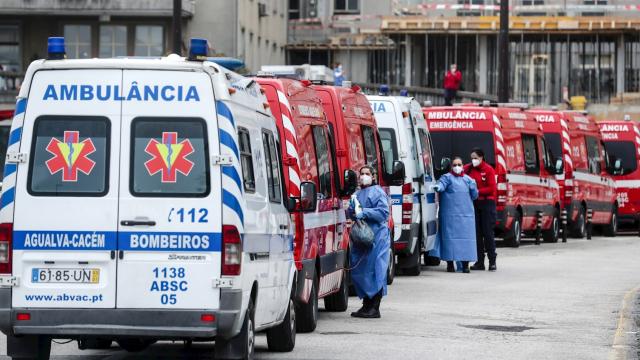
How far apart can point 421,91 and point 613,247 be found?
34.5 meters

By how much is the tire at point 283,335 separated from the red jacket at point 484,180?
1243 centimetres

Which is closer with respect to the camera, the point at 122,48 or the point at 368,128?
the point at 368,128

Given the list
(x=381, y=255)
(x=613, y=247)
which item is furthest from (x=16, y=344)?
(x=613, y=247)

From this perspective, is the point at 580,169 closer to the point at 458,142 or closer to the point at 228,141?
the point at 458,142

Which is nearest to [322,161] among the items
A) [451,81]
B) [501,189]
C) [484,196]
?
[484,196]

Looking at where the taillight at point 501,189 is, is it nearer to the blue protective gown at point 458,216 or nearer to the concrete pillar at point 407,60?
the blue protective gown at point 458,216

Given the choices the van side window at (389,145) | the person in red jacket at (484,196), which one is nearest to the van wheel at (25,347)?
the van side window at (389,145)

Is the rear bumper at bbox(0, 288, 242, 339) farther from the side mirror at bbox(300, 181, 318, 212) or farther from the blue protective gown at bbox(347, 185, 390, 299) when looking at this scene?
the blue protective gown at bbox(347, 185, 390, 299)

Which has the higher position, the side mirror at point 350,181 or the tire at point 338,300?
the side mirror at point 350,181

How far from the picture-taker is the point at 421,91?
230 ft

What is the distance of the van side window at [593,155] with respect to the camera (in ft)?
133

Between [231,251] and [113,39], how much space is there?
165 feet

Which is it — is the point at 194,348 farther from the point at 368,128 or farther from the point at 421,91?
the point at 421,91

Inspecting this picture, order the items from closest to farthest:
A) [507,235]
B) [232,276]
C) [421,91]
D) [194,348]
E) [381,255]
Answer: [232,276]
[194,348]
[381,255]
[507,235]
[421,91]
